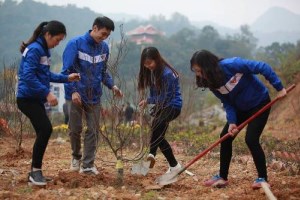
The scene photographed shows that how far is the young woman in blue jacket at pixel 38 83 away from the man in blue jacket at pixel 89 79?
0.38 m

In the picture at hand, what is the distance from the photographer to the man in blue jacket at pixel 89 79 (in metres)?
4.43

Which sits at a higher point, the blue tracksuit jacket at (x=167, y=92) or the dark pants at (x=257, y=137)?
the blue tracksuit jacket at (x=167, y=92)

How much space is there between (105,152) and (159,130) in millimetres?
3057

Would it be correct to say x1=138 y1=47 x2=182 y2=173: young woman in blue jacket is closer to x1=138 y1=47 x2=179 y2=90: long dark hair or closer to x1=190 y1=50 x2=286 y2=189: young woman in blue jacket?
x1=138 y1=47 x2=179 y2=90: long dark hair

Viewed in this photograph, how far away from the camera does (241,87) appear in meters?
3.98

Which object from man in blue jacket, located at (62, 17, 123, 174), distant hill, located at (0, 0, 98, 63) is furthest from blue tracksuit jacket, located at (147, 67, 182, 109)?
distant hill, located at (0, 0, 98, 63)

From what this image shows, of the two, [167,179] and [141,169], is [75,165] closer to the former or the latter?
[141,169]

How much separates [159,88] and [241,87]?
3.19ft

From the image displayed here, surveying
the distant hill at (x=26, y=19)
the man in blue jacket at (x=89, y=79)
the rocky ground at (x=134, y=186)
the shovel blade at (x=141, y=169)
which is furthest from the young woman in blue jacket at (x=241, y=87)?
the distant hill at (x=26, y=19)

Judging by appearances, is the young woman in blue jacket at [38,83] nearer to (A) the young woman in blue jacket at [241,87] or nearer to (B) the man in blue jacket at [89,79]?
(B) the man in blue jacket at [89,79]

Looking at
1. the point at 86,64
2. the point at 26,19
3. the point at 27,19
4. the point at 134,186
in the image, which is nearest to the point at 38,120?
the point at 86,64

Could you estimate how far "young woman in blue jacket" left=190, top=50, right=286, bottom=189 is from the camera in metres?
3.85

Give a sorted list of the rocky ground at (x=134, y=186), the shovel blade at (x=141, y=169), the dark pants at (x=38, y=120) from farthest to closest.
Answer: the shovel blade at (x=141, y=169) → the dark pants at (x=38, y=120) → the rocky ground at (x=134, y=186)

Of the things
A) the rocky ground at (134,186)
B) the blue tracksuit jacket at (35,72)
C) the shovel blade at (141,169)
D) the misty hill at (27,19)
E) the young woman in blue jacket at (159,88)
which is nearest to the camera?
the rocky ground at (134,186)
